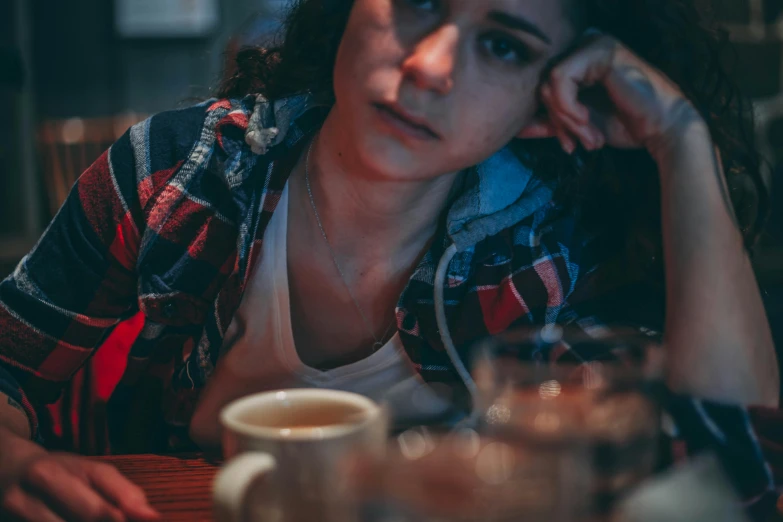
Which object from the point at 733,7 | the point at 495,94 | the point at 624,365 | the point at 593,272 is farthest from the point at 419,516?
the point at 733,7

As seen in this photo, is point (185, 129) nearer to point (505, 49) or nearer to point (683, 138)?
point (505, 49)

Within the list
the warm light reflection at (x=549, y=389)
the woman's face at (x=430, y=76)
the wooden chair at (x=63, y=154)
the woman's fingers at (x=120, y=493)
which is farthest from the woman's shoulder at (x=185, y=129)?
the wooden chair at (x=63, y=154)

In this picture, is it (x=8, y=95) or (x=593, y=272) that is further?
(x=8, y=95)

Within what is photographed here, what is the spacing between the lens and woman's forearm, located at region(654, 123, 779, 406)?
930 millimetres

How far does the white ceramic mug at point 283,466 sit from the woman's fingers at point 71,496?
164mm

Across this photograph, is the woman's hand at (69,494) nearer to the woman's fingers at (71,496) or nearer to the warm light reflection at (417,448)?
the woman's fingers at (71,496)

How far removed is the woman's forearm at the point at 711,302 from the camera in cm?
93

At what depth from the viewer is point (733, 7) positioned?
12.0 feet

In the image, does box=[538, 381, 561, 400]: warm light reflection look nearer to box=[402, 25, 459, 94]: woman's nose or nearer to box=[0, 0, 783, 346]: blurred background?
box=[402, 25, 459, 94]: woman's nose

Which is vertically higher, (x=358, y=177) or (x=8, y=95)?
(x=358, y=177)

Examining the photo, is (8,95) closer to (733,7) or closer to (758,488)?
Answer: (733,7)

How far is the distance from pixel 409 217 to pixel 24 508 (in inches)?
28.4

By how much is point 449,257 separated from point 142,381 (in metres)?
0.58

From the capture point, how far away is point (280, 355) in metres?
1.15
